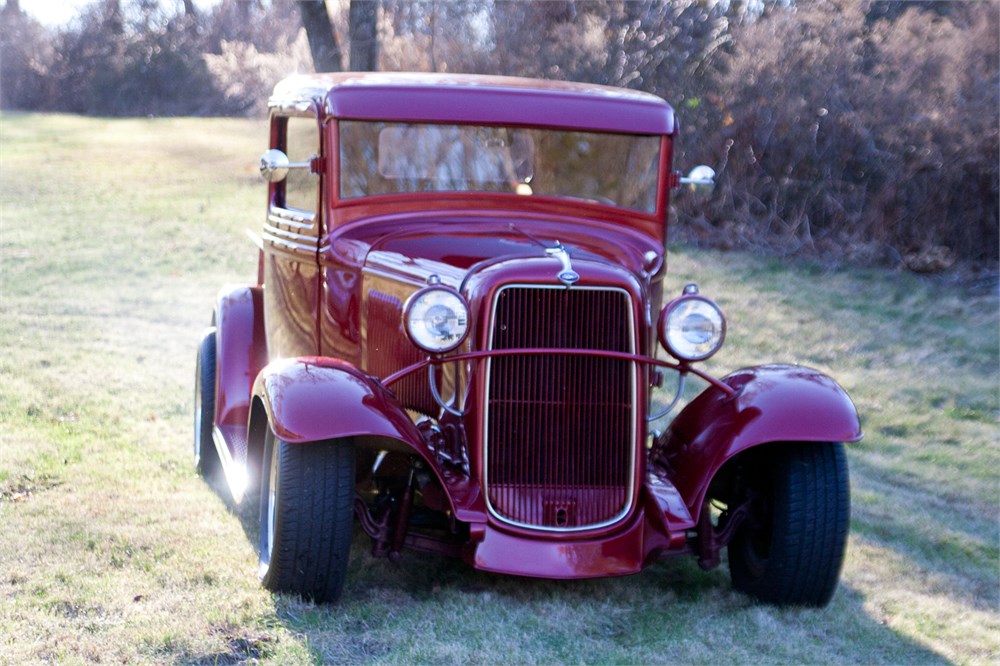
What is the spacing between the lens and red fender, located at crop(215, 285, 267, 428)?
5.30 metres

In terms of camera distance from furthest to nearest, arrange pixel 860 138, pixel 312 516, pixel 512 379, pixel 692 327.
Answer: pixel 860 138
pixel 692 327
pixel 512 379
pixel 312 516

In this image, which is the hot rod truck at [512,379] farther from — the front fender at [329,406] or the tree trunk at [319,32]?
the tree trunk at [319,32]

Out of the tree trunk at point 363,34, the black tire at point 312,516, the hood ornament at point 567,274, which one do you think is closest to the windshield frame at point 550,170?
the hood ornament at point 567,274

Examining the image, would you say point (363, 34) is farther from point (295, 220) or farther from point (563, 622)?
point (563, 622)

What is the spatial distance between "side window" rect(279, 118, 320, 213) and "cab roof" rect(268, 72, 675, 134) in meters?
0.12

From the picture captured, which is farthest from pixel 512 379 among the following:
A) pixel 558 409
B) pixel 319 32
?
pixel 319 32

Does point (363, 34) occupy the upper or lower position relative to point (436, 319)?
upper

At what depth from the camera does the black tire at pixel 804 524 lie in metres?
4.07

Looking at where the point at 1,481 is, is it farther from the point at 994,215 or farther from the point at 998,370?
Answer: the point at 994,215

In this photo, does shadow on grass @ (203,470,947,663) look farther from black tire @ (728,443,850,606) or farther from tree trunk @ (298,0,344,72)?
tree trunk @ (298,0,344,72)

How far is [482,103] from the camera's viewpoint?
475cm

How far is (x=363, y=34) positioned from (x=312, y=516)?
305 inches

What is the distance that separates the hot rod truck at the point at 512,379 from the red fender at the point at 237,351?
462mm

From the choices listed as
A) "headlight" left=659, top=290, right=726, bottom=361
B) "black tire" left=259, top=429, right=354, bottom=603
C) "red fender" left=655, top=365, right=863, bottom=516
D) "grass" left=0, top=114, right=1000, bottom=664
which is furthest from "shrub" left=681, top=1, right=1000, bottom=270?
"black tire" left=259, top=429, right=354, bottom=603
